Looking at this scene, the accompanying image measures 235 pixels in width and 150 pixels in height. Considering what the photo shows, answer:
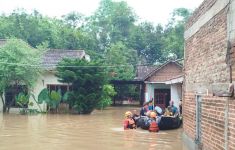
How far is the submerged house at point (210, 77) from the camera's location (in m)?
6.94

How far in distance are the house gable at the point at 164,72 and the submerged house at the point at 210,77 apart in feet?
71.8

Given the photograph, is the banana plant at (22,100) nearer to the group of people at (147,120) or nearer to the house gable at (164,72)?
the group of people at (147,120)

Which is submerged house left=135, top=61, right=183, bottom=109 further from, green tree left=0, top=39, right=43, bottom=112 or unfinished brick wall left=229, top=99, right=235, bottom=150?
unfinished brick wall left=229, top=99, right=235, bottom=150

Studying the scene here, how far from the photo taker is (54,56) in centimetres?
3225

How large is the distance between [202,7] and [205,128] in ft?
9.95

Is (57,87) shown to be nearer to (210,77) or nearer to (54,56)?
(54,56)

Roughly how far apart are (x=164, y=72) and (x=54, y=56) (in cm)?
962

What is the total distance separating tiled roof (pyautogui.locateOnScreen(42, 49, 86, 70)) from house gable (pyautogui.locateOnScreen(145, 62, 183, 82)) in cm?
642

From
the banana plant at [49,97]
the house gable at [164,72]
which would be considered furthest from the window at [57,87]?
the house gable at [164,72]

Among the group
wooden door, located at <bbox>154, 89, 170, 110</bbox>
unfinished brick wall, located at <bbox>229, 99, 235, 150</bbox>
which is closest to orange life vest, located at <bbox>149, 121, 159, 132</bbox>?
unfinished brick wall, located at <bbox>229, 99, 235, 150</bbox>

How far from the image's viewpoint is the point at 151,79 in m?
34.6

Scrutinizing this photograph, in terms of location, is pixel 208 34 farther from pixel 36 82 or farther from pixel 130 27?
pixel 130 27

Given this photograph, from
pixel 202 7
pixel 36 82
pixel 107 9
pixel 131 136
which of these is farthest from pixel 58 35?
pixel 202 7

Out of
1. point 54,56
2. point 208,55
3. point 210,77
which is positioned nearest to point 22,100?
point 54,56
